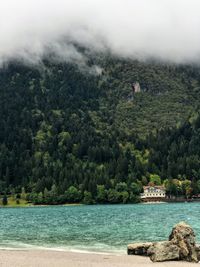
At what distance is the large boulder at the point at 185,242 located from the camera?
43719 mm

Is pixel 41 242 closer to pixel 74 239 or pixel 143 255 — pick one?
pixel 74 239

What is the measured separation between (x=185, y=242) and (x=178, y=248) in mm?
1067

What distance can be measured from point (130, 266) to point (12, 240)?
110 feet

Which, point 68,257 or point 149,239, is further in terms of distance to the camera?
point 149,239

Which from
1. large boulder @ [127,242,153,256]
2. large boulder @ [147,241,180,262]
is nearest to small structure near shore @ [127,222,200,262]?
large boulder @ [147,241,180,262]

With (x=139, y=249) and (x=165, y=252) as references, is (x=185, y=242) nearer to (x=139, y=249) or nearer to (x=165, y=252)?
(x=165, y=252)

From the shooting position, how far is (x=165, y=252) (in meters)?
43.1

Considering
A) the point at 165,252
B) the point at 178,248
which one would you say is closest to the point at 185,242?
the point at 178,248

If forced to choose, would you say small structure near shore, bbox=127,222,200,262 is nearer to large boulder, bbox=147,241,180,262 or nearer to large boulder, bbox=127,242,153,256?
large boulder, bbox=147,241,180,262

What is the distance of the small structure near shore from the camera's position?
141 feet

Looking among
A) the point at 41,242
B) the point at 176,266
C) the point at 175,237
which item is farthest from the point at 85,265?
the point at 41,242

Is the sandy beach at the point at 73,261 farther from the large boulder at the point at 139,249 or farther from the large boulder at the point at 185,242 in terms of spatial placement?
the large boulder at the point at 185,242

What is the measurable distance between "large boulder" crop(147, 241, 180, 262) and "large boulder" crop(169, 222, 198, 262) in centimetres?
61

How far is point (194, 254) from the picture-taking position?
4388 centimetres
